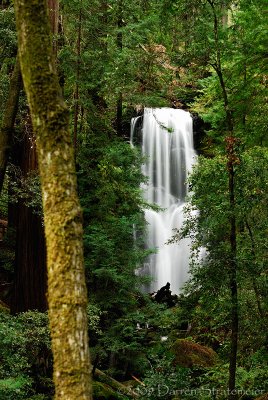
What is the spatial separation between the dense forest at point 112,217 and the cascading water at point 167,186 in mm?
6140

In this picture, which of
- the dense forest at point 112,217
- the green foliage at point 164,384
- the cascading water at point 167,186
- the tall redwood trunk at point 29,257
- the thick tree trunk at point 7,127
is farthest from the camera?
the cascading water at point 167,186

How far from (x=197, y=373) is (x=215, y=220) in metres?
4.89

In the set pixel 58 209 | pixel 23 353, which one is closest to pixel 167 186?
pixel 23 353

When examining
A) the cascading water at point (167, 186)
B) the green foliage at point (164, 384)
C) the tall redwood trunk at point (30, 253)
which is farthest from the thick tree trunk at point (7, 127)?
the cascading water at point (167, 186)

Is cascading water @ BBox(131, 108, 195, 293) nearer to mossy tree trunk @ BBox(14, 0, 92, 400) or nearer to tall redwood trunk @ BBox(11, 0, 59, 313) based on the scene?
tall redwood trunk @ BBox(11, 0, 59, 313)

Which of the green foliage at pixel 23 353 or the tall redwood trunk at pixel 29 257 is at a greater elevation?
the tall redwood trunk at pixel 29 257

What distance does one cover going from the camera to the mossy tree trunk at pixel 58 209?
7.70ft

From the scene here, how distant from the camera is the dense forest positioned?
8.30 ft

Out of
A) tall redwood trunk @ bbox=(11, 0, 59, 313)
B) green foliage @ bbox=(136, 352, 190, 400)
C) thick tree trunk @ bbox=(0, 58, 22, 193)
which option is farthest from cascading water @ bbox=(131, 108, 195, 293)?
thick tree trunk @ bbox=(0, 58, 22, 193)

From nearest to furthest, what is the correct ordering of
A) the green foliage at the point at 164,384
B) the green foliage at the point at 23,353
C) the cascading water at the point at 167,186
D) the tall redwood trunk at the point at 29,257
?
the green foliage at the point at 23,353, the green foliage at the point at 164,384, the tall redwood trunk at the point at 29,257, the cascading water at the point at 167,186

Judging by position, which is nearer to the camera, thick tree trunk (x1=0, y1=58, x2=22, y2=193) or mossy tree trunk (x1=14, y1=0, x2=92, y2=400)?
mossy tree trunk (x1=14, y1=0, x2=92, y2=400)

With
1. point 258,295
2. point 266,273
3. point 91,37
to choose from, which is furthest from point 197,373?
point 91,37

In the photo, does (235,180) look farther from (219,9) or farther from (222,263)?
(219,9)

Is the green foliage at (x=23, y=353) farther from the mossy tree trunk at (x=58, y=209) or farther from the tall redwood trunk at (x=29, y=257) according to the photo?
the mossy tree trunk at (x=58, y=209)
